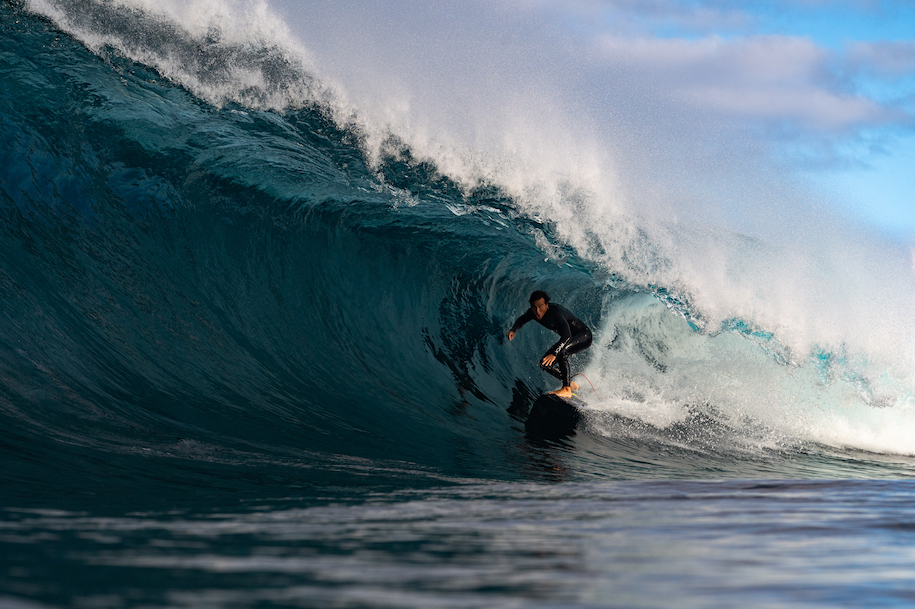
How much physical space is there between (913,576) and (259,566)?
1.67 metres

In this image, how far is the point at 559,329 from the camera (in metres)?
6.39

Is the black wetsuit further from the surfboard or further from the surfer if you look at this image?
the surfboard

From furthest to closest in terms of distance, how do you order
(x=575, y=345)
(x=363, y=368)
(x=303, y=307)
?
(x=303, y=307) → (x=575, y=345) → (x=363, y=368)

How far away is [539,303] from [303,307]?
236 centimetres

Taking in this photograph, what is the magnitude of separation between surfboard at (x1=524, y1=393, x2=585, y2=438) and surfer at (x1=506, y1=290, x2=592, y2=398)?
0.42 feet

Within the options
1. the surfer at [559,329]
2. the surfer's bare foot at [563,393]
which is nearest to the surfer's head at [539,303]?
the surfer at [559,329]

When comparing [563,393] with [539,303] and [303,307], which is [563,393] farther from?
[303,307]

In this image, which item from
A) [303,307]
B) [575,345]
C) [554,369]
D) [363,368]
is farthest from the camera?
[554,369]

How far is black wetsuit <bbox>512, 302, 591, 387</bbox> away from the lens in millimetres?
6371

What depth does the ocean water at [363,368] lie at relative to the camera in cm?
175

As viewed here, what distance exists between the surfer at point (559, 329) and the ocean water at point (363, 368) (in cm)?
48

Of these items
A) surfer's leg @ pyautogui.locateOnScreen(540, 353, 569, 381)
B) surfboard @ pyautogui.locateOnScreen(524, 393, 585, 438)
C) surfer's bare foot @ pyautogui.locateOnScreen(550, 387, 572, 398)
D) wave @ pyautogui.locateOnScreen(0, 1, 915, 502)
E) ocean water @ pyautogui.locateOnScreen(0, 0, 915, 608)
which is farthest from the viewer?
surfer's bare foot @ pyautogui.locateOnScreen(550, 387, 572, 398)

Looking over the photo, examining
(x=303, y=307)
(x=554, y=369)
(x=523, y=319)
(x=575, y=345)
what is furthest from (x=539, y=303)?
(x=303, y=307)

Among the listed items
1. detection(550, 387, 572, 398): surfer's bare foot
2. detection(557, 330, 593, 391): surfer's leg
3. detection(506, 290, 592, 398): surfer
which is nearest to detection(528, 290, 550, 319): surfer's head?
detection(506, 290, 592, 398): surfer
